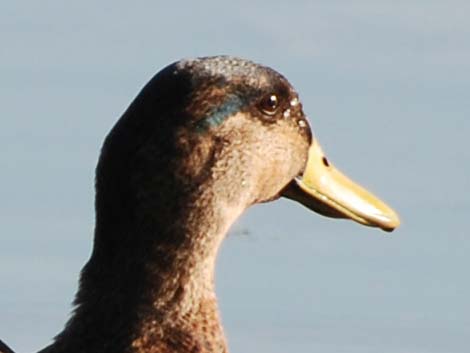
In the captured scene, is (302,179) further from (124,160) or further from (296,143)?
(124,160)

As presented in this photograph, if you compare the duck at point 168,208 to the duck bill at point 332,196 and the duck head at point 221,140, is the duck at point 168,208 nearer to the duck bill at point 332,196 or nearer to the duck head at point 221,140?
the duck head at point 221,140

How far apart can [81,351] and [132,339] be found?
0.17 meters

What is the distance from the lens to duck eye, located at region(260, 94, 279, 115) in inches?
386

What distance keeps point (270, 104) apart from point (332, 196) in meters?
0.53

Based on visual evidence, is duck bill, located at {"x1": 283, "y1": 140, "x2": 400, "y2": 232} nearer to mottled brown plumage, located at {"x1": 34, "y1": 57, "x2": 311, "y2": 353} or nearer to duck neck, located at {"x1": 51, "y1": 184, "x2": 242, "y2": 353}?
mottled brown plumage, located at {"x1": 34, "y1": 57, "x2": 311, "y2": 353}

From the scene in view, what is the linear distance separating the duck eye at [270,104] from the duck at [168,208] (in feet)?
0.12

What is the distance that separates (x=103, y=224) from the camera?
943 cm

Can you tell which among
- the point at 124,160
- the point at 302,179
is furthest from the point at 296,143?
the point at 124,160

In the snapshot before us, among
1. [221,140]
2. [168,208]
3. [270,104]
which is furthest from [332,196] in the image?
[168,208]

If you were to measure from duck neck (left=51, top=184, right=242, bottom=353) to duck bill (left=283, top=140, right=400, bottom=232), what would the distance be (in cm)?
65

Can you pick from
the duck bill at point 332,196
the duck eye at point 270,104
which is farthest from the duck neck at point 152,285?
the duck bill at point 332,196

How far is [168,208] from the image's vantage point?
9477 millimetres

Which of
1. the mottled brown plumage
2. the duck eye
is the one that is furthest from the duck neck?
the duck eye

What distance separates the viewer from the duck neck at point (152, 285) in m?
9.41
